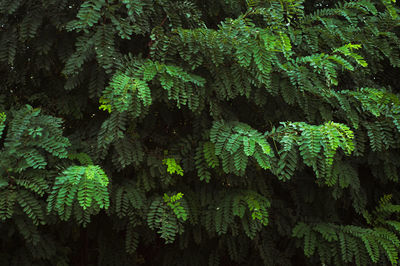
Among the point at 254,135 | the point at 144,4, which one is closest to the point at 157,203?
the point at 254,135

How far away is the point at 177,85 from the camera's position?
271 centimetres

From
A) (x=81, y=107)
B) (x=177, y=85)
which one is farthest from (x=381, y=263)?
(x=81, y=107)

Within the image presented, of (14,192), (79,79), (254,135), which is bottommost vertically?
(14,192)

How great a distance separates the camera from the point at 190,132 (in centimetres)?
338

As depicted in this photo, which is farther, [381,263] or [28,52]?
[381,263]

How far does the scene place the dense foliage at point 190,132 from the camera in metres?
2.62

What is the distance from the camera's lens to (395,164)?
3463 mm

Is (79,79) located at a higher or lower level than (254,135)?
higher

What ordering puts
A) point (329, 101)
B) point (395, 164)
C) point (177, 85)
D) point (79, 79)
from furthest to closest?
1. point (395, 164)
2. point (329, 101)
3. point (79, 79)
4. point (177, 85)

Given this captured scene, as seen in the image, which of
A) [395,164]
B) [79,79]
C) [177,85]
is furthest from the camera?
[395,164]

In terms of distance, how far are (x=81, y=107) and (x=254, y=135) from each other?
1.57m

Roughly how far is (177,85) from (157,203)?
3.23 ft

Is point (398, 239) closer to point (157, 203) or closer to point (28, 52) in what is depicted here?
point (157, 203)

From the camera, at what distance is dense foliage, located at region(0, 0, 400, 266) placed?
2.62 meters
